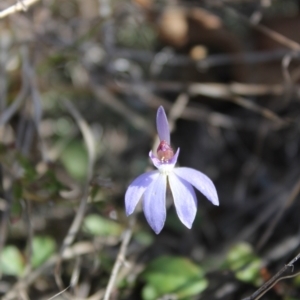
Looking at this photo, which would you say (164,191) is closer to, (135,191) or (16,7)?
(135,191)

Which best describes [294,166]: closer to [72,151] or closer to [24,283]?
[72,151]

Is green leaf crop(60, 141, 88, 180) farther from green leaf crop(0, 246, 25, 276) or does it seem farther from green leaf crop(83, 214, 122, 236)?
green leaf crop(0, 246, 25, 276)

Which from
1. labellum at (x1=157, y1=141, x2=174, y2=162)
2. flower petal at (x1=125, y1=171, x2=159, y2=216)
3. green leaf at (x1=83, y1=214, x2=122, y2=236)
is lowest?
flower petal at (x1=125, y1=171, x2=159, y2=216)

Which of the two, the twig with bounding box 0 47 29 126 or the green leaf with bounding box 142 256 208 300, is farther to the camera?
the twig with bounding box 0 47 29 126

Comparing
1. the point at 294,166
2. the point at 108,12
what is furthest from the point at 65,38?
the point at 294,166

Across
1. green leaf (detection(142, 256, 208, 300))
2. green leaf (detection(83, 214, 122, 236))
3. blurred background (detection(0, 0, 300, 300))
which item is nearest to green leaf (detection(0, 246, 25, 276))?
blurred background (detection(0, 0, 300, 300))

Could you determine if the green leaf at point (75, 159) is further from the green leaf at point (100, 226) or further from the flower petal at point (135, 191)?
the flower petal at point (135, 191)

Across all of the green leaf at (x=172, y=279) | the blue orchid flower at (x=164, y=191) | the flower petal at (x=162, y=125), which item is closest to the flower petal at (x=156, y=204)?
the blue orchid flower at (x=164, y=191)

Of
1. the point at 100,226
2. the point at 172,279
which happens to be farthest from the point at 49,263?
the point at 172,279
